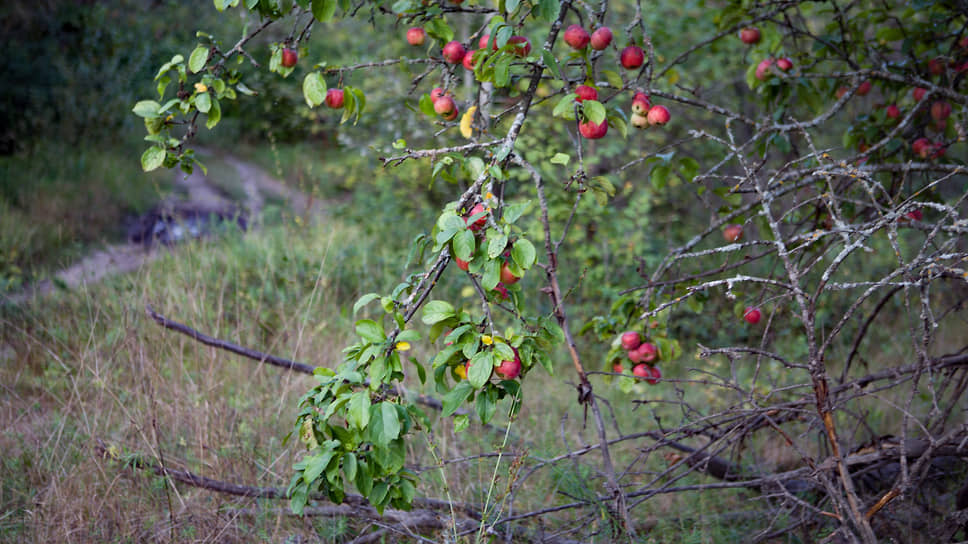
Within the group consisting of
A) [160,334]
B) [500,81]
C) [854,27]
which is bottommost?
[160,334]

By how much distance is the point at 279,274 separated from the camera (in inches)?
171

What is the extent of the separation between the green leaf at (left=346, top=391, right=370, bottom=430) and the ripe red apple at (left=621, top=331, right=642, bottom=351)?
971mm

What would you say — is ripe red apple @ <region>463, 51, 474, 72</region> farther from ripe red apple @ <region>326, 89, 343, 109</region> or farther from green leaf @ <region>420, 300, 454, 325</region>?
green leaf @ <region>420, 300, 454, 325</region>

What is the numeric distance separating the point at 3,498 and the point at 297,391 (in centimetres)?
114

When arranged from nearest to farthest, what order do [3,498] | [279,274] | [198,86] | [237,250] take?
[198,86], [3,498], [279,274], [237,250]

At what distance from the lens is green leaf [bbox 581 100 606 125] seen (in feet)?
4.96

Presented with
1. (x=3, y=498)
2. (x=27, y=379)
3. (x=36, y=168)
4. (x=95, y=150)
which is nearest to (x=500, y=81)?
(x=3, y=498)

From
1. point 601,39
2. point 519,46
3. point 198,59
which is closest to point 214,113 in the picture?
point 198,59

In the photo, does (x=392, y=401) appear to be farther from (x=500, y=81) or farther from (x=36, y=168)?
(x=36, y=168)

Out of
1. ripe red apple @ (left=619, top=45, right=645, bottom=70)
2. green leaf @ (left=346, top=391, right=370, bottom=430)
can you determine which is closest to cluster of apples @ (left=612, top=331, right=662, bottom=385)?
ripe red apple @ (left=619, top=45, right=645, bottom=70)

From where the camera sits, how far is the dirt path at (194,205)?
4367 mm

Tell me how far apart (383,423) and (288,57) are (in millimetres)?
1227

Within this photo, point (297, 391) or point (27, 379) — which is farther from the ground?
point (27, 379)

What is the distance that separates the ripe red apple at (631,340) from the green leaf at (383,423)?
93 cm
